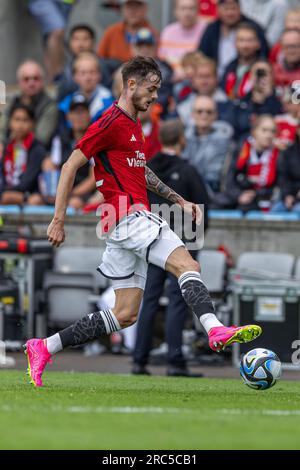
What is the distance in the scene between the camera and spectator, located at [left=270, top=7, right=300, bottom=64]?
1752 cm

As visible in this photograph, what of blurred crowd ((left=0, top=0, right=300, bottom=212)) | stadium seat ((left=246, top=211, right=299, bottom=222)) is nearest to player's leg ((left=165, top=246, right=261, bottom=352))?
blurred crowd ((left=0, top=0, right=300, bottom=212))

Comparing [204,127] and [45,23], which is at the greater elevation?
[45,23]

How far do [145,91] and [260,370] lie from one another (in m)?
2.25

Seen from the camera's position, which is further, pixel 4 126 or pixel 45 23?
pixel 45 23

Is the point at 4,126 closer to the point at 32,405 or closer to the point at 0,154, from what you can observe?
the point at 0,154

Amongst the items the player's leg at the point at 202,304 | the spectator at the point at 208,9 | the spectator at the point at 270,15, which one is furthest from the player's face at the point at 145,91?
the spectator at the point at 208,9

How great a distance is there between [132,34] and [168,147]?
6.70m

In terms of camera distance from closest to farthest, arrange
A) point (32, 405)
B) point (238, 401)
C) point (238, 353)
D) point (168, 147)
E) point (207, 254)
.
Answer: point (32, 405)
point (238, 401)
point (168, 147)
point (238, 353)
point (207, 254)

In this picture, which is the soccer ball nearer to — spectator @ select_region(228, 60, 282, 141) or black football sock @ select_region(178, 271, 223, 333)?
black football sock @ select_region(178, 271, 223, 333)

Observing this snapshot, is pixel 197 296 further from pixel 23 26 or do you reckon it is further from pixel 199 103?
pixel 23 26

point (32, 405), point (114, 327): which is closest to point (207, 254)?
point (114, 327)

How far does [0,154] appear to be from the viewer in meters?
17.9

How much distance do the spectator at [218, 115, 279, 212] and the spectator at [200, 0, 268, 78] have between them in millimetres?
2260

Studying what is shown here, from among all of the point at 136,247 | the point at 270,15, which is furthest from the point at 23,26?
the point at 136,247
